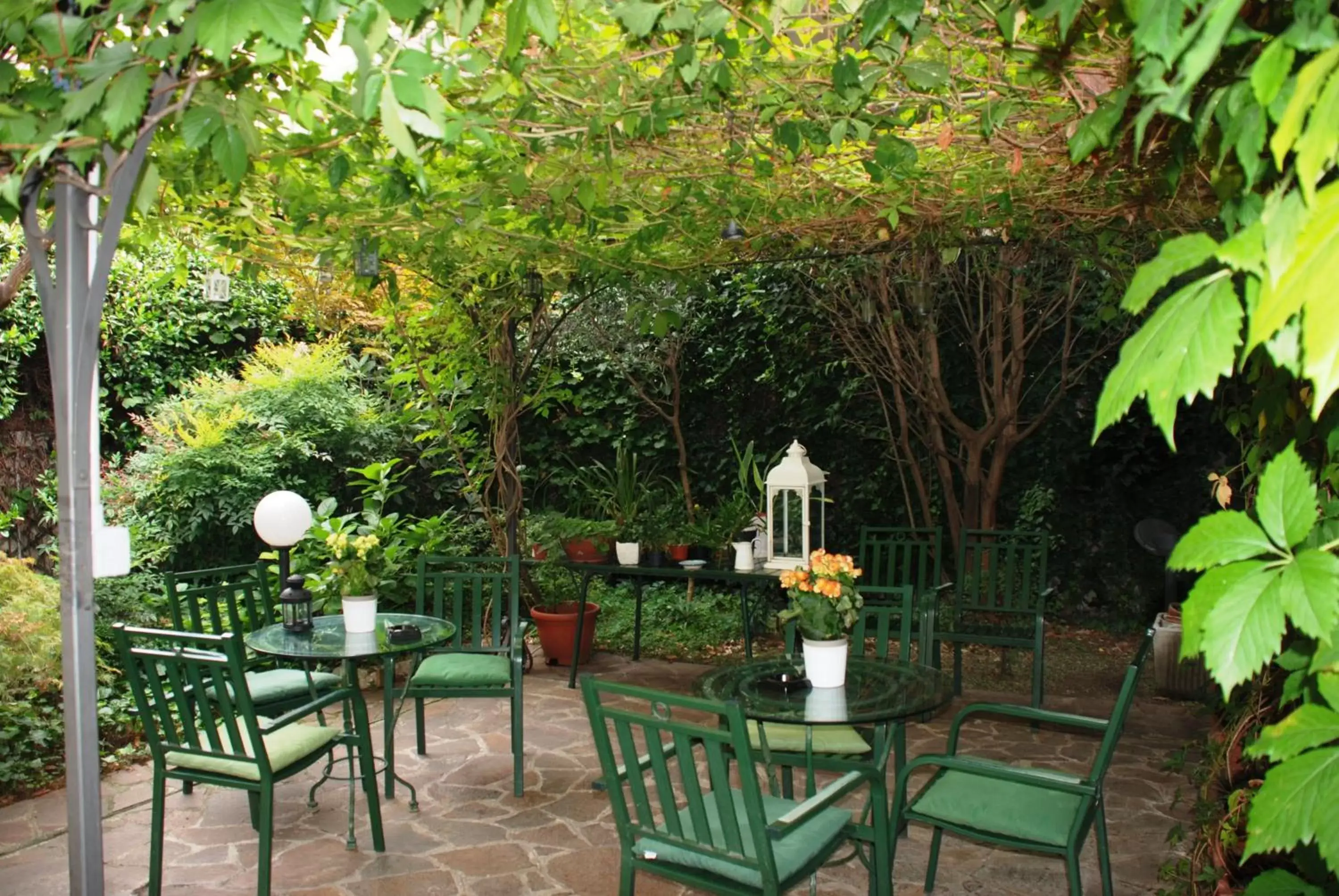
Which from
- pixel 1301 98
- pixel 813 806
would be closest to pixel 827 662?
pixel 813 806

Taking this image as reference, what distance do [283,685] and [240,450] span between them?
110 inches

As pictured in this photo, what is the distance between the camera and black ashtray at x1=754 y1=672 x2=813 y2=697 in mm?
3203

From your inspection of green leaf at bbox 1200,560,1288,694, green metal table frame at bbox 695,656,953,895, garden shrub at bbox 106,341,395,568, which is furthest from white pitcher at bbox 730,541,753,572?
green leaf at bbox 1200,560,1288,694

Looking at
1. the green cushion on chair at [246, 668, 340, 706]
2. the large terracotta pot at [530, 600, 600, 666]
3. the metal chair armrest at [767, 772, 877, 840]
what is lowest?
the large terracotta pot at [530, 600, 600, 666]

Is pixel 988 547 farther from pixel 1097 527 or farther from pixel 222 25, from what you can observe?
pixel 222 25

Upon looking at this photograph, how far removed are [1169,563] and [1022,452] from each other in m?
6.50

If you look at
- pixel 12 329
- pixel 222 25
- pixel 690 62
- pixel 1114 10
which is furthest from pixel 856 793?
pixel 12 329

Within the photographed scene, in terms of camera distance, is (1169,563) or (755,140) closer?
(1169,563)

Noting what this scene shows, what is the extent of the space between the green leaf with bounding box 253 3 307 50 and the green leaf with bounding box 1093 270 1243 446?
→ 45.7 inches

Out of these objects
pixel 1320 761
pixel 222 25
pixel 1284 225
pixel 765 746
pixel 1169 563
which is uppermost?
pixel 222 25

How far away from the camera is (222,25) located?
1.42m

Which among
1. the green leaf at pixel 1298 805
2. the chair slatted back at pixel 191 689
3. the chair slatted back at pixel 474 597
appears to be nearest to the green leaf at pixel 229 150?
the chair slatted back at pixel 191 689

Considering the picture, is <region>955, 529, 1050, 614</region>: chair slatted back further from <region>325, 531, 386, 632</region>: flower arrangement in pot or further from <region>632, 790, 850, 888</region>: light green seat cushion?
<region>325, 531, 386, 632</region>: flower arrangement in pot

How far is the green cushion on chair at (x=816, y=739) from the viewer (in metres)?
3.38
